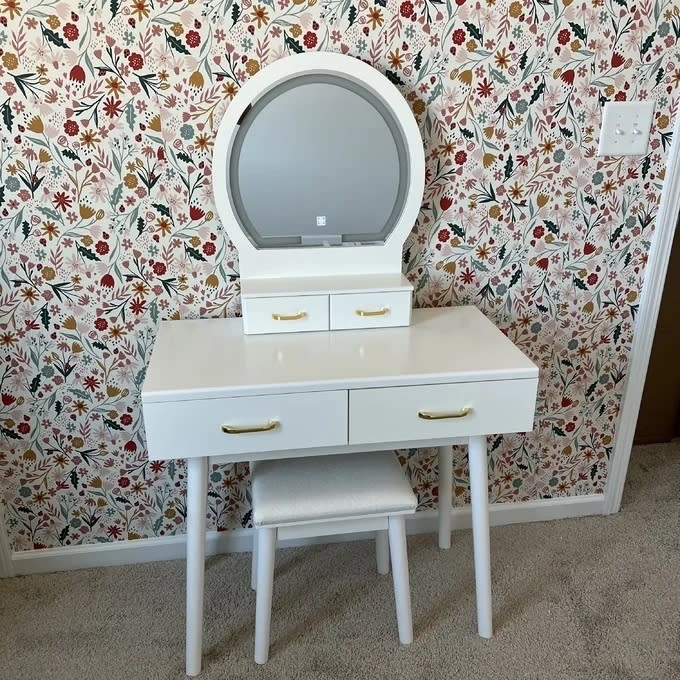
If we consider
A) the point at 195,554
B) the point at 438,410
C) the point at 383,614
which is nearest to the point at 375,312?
the point at 438,410

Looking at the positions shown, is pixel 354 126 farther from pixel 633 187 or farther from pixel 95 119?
pixel 633 187

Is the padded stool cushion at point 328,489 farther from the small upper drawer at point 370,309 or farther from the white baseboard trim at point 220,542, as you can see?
→ the white baseboard trim at point 220,542

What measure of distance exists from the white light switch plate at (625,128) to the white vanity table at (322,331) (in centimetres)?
45

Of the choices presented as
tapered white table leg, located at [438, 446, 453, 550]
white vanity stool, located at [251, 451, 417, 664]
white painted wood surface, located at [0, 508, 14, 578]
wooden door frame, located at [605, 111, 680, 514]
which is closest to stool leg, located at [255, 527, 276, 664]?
white vanity stool, located at [251, 451, 417, 664]

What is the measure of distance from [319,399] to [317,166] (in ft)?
1.73

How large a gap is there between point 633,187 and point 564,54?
37 cm

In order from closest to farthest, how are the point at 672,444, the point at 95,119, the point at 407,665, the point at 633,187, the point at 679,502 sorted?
the point at 95,119 < the point at 407,665 < the point at 633,187 < the point at 679,502 < the point at 672,444

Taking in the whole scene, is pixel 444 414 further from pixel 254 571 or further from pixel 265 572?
pixel 254 571

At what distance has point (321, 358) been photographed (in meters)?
1.41

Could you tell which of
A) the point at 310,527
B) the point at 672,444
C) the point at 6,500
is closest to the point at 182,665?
the point at 310,527

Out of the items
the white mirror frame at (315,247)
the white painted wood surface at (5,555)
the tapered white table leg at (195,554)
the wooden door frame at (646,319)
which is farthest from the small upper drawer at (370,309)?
the white painted wood surface at (5,555)

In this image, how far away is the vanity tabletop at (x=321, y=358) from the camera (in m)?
1.31

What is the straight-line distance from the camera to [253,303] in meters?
1.48

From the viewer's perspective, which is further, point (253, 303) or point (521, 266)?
point (521, 266)
